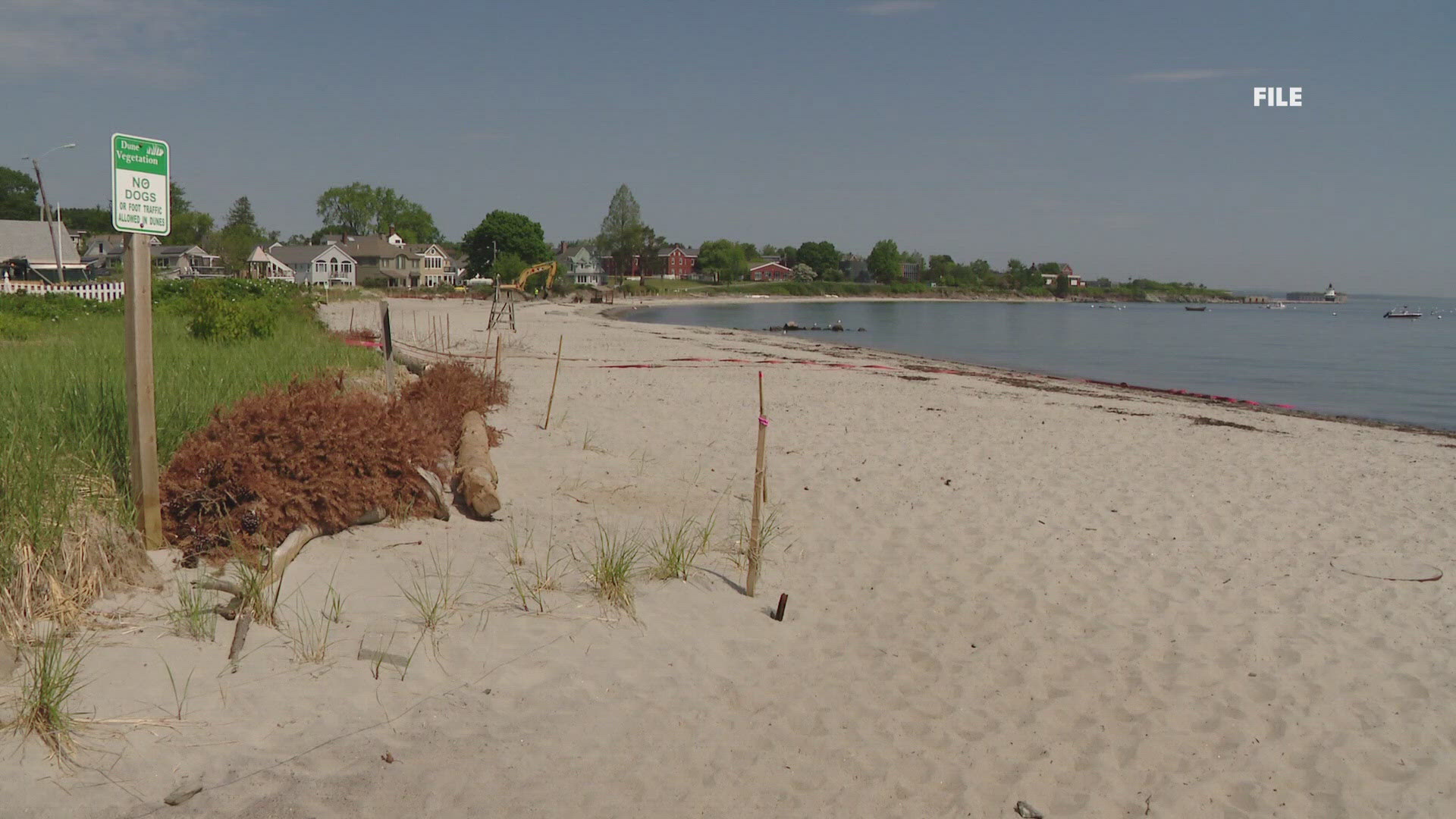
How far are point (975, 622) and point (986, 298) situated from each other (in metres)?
201

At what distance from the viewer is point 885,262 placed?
614 ft

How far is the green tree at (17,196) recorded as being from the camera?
107 meters

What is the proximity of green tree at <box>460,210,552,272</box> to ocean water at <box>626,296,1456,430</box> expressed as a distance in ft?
102

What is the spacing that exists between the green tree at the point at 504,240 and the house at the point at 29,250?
188 feet

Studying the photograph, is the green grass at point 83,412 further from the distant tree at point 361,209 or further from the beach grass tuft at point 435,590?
the distant tree at point 361,209

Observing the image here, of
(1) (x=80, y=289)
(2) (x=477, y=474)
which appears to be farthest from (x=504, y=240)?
(2) (x=477, y=474)

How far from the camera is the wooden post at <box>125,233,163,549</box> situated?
17.0 ft

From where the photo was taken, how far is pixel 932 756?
4766 millimetres

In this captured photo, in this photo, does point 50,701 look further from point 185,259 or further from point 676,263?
point 676,263

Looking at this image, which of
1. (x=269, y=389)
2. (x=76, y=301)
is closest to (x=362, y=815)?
(x=269, y=389)

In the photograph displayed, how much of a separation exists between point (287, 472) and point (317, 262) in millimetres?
101701

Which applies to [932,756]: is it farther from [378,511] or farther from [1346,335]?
[1346,335]

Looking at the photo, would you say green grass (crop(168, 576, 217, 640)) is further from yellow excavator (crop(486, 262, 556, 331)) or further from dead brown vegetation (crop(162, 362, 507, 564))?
Result: yellow excavator (crop(486, 262, 556, 331))

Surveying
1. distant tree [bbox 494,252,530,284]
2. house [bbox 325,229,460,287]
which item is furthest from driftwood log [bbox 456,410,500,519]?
house [bbox 325,229,460,287]
